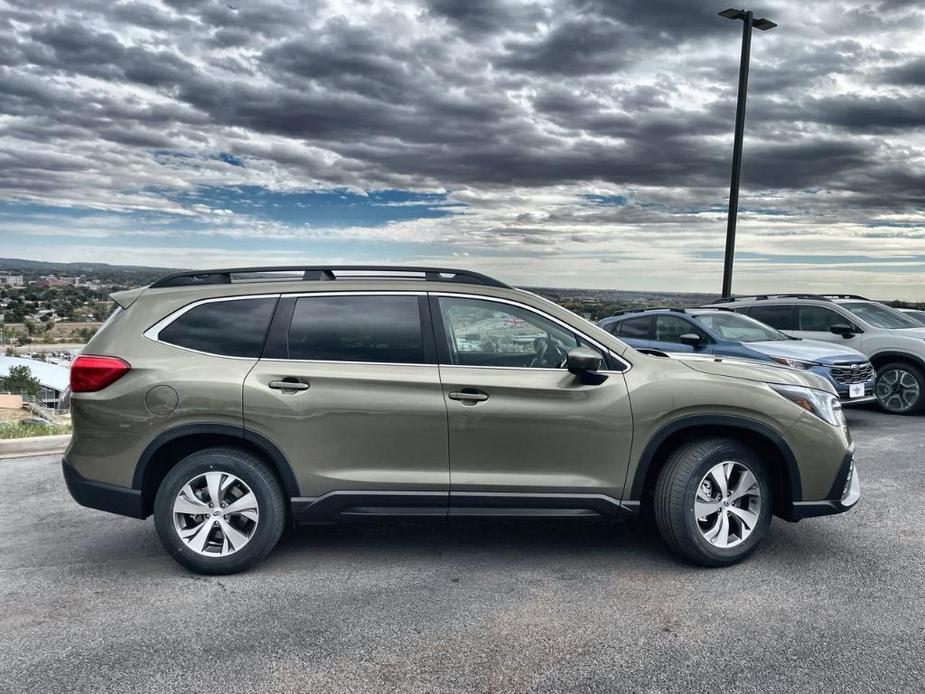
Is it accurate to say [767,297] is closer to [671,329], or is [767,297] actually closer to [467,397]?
[671,329]

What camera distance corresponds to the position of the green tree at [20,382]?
64.8 m

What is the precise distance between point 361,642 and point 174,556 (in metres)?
1.46

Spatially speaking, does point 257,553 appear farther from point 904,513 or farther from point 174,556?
point 904,513

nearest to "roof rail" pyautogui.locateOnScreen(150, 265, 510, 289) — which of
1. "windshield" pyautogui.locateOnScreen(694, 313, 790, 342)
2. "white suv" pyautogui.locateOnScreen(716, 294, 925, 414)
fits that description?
"windshield" pyautogui.locateOnScreen(694, 313, 790, 342)

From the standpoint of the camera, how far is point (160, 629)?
11.9 feet

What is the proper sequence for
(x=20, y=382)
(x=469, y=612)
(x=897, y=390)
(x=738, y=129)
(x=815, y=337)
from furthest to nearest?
(x=20, y=382), (x=738, y=129), (x=815, y=337), (x=897, y=390), (x=469, y=612)

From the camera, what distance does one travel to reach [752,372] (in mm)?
4598

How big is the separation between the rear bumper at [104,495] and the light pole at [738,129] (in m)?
12.7

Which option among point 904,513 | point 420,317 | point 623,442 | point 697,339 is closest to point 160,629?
point 420,317

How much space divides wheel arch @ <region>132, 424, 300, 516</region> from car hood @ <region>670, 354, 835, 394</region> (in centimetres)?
248

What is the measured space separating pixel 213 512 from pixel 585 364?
7.49ft

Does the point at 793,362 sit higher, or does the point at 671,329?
the point at 671,329

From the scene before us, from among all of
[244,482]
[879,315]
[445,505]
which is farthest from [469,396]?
[879,315]

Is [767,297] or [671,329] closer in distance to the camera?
[671,329]
